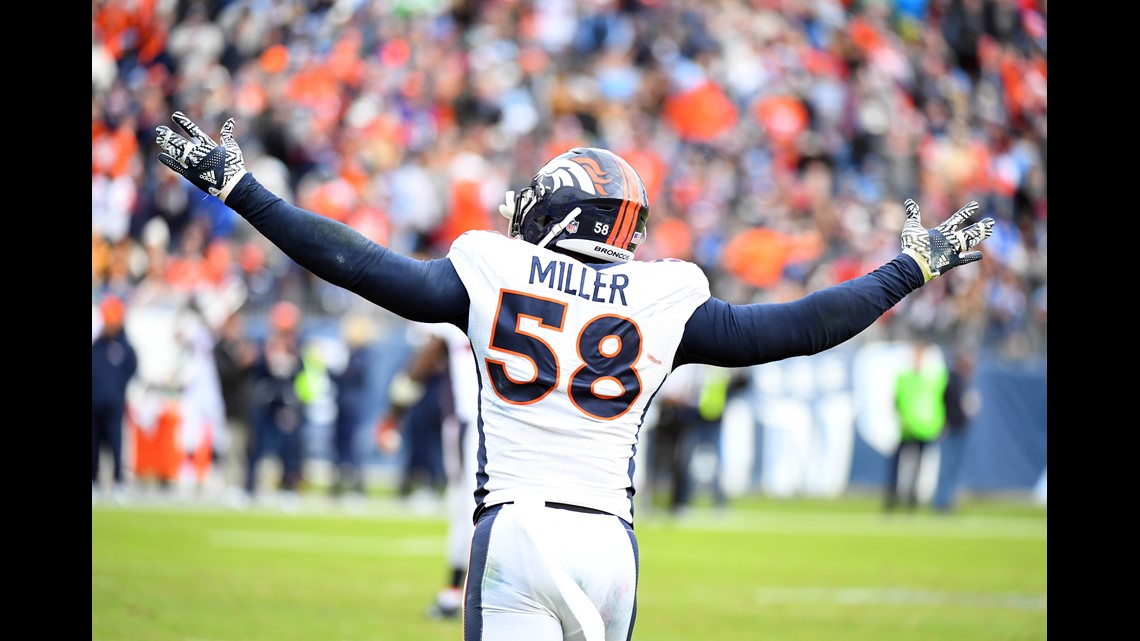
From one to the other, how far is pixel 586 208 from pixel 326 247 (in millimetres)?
820

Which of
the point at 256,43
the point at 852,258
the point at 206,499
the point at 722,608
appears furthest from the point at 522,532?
the point at 256,43

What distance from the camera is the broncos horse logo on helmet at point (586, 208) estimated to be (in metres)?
4.46

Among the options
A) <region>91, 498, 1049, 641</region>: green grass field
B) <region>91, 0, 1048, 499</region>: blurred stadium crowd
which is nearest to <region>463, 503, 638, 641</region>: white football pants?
<region>91, 498, 1049, 641</region>: green grass field

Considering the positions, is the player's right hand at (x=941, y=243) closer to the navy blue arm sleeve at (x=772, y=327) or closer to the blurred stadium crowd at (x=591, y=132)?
the navy blue arm sleeve at (x=772, y=327)

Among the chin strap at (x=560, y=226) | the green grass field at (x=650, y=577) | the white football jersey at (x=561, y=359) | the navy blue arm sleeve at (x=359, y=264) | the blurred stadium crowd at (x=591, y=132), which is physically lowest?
the green grass field at (x=650, y=577)

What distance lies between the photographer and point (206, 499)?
727 inches

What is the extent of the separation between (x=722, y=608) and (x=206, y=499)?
10045 millimetres

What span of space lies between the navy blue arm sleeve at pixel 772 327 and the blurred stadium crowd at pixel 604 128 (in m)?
15.8

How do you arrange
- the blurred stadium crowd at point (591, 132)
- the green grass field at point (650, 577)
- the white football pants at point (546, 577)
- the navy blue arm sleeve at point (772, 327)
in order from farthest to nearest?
the blurred stadium crowd at point (591, 132), the green grass field at point (650, 577), the navy blue arm sleeve at point (772, 327), the white football pants at point (546, 577)

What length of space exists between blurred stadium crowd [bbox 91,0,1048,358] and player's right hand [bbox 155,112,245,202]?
1524 centimetres

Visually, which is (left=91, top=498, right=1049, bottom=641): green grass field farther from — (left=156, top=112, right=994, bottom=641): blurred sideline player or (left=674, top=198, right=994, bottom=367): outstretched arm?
(left=674, top=198, right=994, bottom=367): outstretched arm

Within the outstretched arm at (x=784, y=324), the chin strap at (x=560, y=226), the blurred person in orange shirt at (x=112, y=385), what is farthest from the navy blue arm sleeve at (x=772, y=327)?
the blurred person in orange shirt at (x=112, y=385)

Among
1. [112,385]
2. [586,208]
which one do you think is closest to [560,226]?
[586,208]

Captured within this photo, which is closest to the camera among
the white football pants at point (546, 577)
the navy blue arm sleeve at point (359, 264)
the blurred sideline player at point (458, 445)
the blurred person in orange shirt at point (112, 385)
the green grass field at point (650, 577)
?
the white football pants at point (546, 577)
